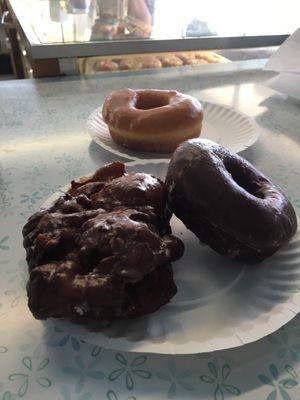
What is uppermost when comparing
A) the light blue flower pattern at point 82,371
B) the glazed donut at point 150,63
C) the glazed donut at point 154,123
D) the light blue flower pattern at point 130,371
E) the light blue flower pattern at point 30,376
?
the glazed donut at point 154,123

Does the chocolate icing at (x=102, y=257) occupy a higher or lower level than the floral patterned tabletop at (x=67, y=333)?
higher

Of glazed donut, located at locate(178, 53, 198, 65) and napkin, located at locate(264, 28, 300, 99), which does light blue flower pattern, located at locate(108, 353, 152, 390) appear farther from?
glazed donut, located at locate(178, 53, 198, 65)

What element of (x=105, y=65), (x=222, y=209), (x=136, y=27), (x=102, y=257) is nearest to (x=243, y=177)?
(x=222, y=209)

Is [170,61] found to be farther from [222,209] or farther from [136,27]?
[222,209]

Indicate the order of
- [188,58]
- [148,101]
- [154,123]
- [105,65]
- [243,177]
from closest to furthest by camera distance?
1. [243,177]
2. [154,123]
3. [148,101]
4. [105,65]
5. [188,58]

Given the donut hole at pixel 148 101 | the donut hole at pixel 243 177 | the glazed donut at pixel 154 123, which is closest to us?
the donut hole at pixel 243 177

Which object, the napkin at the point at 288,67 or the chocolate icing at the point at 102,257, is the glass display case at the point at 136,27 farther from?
the chocolate icing at the point at 102,257

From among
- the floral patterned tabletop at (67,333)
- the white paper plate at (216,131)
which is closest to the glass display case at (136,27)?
the floral patterned tabletop at (67,333)

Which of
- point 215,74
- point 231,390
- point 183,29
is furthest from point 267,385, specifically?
point 183,29
